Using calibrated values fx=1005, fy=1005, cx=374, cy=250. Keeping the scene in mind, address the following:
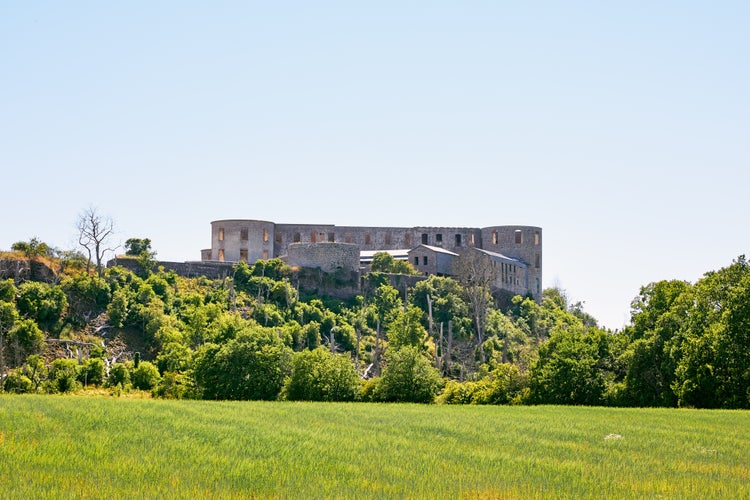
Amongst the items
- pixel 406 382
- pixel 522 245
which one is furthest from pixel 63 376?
pixel 522 245

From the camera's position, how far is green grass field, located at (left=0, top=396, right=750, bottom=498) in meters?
18.0

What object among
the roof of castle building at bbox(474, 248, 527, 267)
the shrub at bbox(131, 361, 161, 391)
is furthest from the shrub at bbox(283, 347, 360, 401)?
the roof of castle building at bbox(474, 248, 527, 267)

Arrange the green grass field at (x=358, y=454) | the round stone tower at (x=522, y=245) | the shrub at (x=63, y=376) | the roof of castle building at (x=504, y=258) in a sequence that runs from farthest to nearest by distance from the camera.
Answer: the round stone tower at (x=522, y=245)
the roof of castle building at (x=504, y=258)
the shrub at (x=63, y=376)
the green grass field at (x=358, y=454)

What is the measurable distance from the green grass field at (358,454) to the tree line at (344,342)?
10598 millimetres

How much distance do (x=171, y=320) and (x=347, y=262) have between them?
21.0 meters

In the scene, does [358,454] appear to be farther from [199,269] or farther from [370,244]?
[370,244]

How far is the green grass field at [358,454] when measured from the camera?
59.0 ft

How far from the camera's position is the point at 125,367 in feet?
186

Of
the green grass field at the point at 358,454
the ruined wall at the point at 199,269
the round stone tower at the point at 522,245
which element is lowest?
the green grass field at the point at 358,454

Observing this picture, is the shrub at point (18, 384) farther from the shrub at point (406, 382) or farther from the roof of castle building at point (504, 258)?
the roof of castle building at point (504, 258)

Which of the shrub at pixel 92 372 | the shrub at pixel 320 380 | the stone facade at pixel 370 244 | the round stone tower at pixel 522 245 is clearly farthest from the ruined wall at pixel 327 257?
the shrub at pixel 320 380

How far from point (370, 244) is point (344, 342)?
2636 centimetres

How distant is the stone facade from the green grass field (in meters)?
47.6

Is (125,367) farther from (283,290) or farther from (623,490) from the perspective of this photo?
(623,490)
